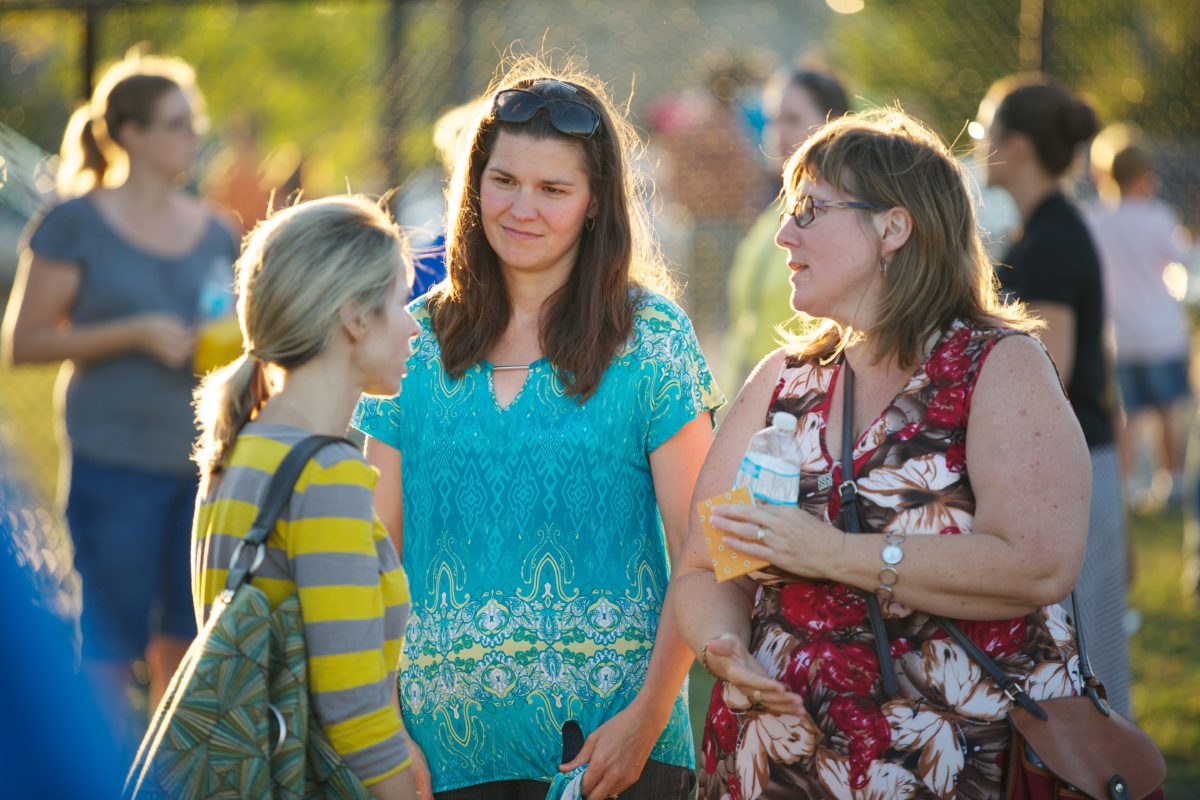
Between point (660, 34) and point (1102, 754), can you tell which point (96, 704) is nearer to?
point (1102, 754)

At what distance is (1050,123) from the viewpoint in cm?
445

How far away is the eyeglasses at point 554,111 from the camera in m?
2.77

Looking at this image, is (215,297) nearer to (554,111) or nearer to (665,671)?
(554,111)

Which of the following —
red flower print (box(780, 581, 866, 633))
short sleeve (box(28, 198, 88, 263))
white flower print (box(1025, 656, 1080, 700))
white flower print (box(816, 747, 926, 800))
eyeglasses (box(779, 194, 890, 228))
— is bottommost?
white flower print (box(816, 747, 926, 800))

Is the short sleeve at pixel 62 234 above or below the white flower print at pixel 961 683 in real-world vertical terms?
above

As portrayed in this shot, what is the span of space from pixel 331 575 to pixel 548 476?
0.68 meters

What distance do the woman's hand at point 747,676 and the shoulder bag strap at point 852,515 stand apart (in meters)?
0.17

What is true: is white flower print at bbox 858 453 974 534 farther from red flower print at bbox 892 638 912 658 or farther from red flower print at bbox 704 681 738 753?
red flower print at bbox 704 681 738 753

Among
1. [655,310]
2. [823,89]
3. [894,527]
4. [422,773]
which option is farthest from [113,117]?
[894,527]

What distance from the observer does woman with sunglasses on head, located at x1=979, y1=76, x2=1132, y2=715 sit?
425 centimetres

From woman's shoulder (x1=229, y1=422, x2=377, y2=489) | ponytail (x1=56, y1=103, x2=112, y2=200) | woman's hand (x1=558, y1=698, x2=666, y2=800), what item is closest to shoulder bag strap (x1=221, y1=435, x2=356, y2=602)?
woman's shoulder (x1=229, y1=422, x2=377, y2=489)

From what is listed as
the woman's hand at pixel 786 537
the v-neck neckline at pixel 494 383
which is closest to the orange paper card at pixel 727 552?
the woman's hand at pixel 786 537

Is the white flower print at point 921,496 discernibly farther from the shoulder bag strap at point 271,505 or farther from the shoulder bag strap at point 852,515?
the shoulder bag strap at point 271,505

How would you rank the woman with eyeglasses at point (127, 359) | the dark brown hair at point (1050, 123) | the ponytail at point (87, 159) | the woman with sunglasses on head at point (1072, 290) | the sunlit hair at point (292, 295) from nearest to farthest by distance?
the sunlit hair at point (292, 295) → the woman with sunglasses on head at point (1072, 290) → the dark brown hair at point (1050, 123) → the woman with eyeglasses at point (127, 359) → the ponytail at point (87, 159)
